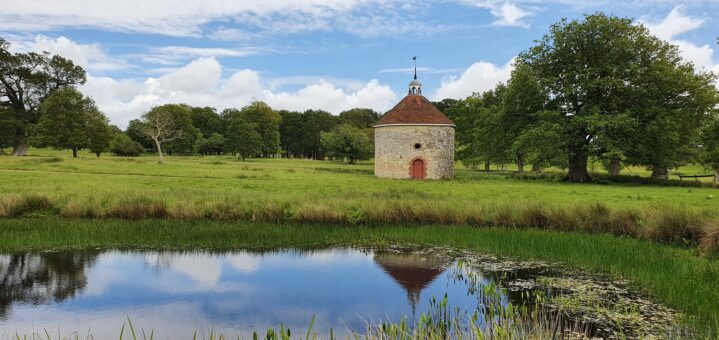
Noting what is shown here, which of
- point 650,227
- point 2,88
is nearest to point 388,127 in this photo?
point 650,227

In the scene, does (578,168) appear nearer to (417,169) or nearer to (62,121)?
(417,169)

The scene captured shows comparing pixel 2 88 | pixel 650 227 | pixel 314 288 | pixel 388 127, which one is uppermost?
pixel 2 88

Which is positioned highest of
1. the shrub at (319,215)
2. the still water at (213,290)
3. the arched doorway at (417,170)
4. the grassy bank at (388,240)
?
the arched doorway at (417,170)

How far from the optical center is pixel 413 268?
10.9 m

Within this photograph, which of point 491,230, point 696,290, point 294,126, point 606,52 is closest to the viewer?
point 696,290

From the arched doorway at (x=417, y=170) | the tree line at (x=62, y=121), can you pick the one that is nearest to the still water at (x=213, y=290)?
the arched doorway at (x=417, y=170)

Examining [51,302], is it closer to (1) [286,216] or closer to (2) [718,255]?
(1) [286,216]

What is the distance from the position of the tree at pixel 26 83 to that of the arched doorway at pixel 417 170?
1453 inches

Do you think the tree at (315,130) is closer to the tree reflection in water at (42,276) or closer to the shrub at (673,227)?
the shrub at (673,227)

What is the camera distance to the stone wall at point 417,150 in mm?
38938

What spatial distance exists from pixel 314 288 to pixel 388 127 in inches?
1228

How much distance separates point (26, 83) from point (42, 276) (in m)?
48.5

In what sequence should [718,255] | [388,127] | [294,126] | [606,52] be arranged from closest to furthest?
[718,255] < [606,52] < [388,127] < [294,126]

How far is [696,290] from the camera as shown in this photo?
26.7 ft
